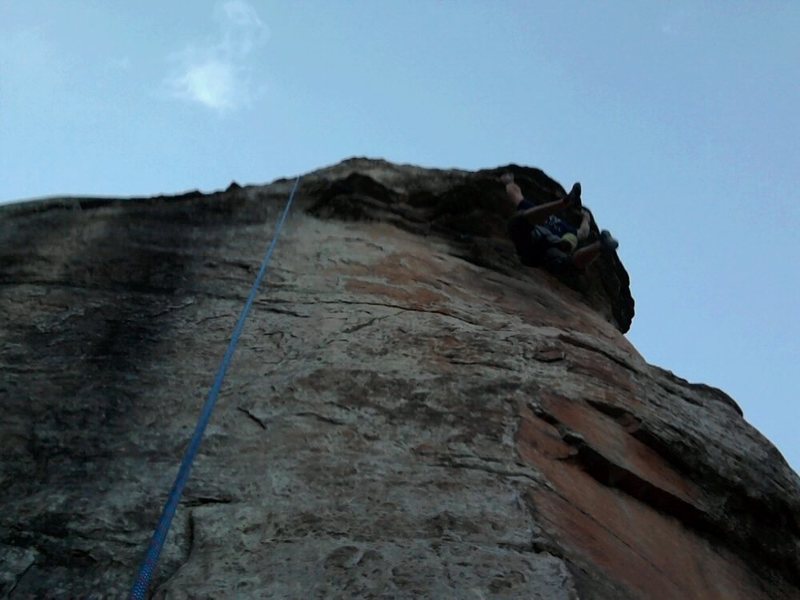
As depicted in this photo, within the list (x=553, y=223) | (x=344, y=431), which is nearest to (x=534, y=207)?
(x=553, y=223)

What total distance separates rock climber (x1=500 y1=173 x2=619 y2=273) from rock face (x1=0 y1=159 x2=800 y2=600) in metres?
0.35

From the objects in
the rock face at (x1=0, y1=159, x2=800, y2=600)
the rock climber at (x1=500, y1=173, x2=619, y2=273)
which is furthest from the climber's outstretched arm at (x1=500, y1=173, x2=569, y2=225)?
the rock face at (x1=0, y1=159, x2=800, y2=600)

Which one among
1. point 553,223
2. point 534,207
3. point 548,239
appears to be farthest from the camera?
point 553,223

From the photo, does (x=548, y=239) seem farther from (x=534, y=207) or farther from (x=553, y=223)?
(x=553, y=223)

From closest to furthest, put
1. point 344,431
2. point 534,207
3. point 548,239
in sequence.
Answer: point 344,431 → point 548,239 → point 534,207

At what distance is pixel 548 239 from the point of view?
271 inches

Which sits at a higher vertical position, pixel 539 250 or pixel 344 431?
pixel 539 250

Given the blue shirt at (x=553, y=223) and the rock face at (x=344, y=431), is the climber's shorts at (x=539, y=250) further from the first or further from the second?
the rock face at (x=344, y=431)

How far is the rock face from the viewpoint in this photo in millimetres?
3082

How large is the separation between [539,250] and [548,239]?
0.11 meters

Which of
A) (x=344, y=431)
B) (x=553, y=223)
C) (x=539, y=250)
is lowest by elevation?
(x=344, y=431)

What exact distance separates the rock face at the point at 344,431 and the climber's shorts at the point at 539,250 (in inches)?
11.9

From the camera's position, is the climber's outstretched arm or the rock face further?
the climber's outstretched arm

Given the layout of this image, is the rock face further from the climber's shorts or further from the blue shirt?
the blue shirt
